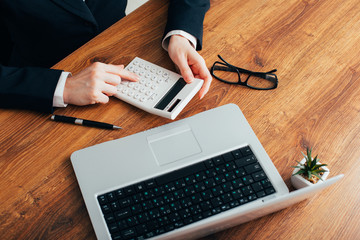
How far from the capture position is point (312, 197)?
78 cm

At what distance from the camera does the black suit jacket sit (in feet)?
2.89

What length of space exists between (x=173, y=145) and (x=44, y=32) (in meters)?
0.69

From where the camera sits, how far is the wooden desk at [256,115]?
0.75 m

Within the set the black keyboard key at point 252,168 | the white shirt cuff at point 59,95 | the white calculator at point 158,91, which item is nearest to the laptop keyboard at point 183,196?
the black keyboard key at point 252,168

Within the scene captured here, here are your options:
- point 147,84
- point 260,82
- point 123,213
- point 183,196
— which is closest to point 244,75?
point 260,82

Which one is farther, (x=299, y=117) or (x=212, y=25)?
(x=212, y=25)

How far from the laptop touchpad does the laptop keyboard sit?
0.04 m

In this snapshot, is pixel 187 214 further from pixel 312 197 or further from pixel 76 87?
pixel 76 87

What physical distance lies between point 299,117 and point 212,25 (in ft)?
1.32

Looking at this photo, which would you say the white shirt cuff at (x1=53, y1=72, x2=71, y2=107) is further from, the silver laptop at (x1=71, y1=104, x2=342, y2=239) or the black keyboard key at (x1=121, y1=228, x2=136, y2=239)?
the black keyboard key at (x1=121, y1=228, x2=136, y2=239)

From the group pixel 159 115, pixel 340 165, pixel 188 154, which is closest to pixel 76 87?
pixel 159 115

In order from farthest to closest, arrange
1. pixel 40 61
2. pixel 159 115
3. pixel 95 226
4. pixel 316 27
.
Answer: pixel 40 61
pixel 316 27
pixel 159 115
pixel 95 226

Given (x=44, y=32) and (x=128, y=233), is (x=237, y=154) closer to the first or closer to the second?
(x=128, y=233)

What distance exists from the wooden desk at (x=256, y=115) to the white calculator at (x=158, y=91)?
0.11 ft
